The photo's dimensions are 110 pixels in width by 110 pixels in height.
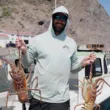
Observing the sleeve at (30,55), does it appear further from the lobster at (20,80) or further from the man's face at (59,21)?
the man's face at (59,21)

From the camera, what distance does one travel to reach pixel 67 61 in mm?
3262

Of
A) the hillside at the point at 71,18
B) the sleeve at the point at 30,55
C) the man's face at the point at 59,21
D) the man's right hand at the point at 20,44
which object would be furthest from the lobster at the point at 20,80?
the hillside at the point at 71,18

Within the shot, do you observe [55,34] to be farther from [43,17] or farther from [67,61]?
[43,17]

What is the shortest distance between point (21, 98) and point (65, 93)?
0.46 m

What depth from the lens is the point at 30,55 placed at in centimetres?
327

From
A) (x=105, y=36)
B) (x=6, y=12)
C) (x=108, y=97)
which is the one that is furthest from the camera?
(x=105, y=36)

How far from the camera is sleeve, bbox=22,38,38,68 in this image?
3187mm

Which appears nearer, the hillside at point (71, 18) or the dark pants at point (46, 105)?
the dark pants at point (46, 105)

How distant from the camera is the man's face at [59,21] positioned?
3229 millimetres

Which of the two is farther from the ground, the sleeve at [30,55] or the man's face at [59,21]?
the man's face at [59,21]

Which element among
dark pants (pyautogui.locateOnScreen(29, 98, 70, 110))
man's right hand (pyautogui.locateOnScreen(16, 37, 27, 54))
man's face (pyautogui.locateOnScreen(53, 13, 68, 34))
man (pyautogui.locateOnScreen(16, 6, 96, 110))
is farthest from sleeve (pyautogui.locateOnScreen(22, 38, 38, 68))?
dark pants (pyautogui.locateOnScreen(29, 98, 70, 110))

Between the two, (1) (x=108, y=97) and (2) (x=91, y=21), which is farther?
(2) (x=91, y=21)

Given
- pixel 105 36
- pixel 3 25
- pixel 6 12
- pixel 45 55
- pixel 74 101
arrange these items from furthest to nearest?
Result: pixel 105 36
pixel 6 12
pixel 3 25
pixel 74 101
pixel 45 55

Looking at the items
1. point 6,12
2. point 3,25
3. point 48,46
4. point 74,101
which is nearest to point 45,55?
point 48,46
